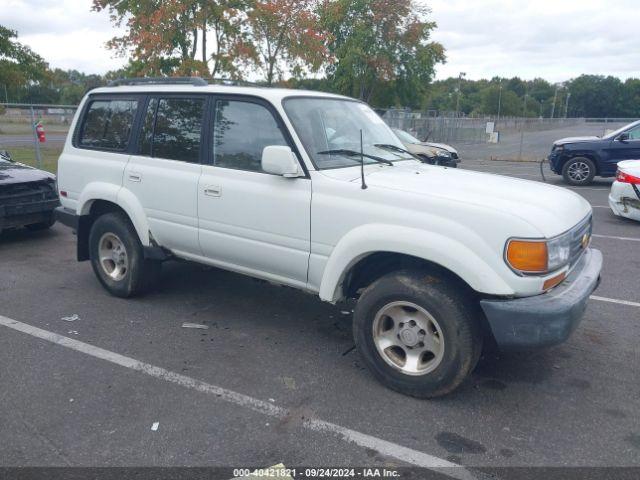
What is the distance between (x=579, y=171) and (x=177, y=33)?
11339 millimetres

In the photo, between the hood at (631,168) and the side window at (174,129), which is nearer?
the side window at (174,129)

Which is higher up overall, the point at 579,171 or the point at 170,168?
the point at 170,168

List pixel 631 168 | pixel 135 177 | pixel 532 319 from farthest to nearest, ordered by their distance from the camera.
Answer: pixel 631 168
pixel 135 177
pixel 532 319

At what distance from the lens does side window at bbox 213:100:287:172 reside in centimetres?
428

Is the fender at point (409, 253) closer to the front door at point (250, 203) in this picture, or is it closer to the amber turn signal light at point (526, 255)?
the amber turn signal light at point (526, 255)

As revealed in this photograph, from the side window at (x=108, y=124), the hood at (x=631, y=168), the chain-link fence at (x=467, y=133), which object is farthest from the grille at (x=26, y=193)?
the chain-link fence at (x=467, y=133)

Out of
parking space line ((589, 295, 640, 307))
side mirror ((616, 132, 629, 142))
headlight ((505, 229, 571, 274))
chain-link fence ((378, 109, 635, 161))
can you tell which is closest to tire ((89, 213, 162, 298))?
headlight ((505, 229, 571, 274))

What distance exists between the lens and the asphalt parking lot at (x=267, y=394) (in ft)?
10.2

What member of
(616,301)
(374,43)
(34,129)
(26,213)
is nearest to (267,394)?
(616,301)

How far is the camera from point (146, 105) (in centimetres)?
507

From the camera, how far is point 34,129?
13094 millimetres

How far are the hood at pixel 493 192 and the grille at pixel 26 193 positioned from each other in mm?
5418

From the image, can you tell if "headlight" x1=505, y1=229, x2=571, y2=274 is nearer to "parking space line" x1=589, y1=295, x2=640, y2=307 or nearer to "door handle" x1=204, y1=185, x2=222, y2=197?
"door handle" x1=204, y1=185, x2=222, y2=197

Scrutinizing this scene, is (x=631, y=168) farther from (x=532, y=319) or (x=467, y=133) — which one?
(x=467, y=133)
